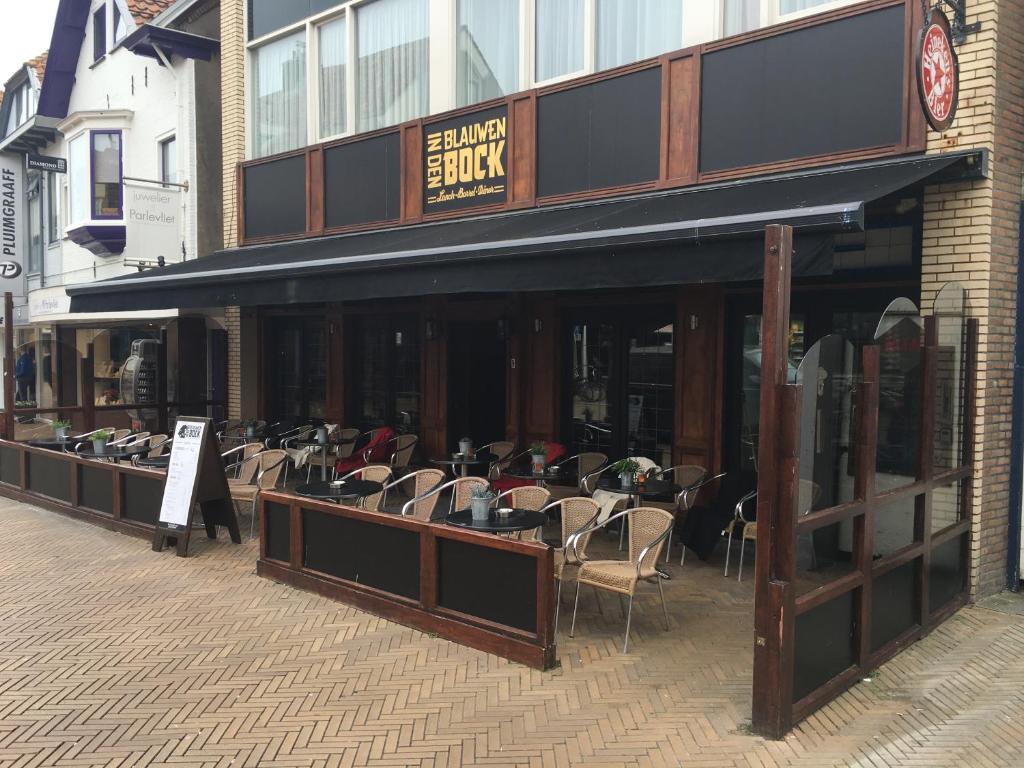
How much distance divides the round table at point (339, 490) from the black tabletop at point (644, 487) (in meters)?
2.09

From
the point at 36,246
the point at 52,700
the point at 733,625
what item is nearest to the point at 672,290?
the point at 733,625

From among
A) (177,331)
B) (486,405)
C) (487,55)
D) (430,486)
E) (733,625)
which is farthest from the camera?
(177,331)

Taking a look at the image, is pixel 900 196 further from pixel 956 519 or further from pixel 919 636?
pixel 919 636

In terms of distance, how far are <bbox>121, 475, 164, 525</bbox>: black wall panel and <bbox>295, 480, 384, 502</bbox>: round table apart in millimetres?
1849

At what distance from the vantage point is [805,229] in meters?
4.84

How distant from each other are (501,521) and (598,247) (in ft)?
6.94

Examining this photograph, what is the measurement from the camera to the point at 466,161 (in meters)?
9.60

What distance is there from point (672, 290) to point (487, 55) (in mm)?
3656

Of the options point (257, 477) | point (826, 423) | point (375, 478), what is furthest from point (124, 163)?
point (826, 423)

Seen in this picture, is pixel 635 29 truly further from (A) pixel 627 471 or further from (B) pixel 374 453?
(B) pixel 374 453

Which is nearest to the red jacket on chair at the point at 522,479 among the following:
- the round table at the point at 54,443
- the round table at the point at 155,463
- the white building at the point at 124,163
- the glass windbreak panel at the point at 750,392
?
the glass windbreak panel at the point at 750,392

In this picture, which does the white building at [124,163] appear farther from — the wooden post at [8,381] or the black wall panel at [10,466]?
the black wall panel at [10,466]

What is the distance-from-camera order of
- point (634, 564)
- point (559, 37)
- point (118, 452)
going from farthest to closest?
point (118, 452) < point (559, 37) < point (634, 564)

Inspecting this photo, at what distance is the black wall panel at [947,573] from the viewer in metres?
5.73
